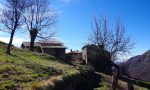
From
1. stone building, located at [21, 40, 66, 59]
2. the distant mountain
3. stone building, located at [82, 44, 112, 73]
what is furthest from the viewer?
the distant mountain

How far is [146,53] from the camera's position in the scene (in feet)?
631

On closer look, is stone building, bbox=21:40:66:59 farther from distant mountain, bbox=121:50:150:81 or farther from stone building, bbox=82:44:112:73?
distant mountain, bbox=121:50:150:81

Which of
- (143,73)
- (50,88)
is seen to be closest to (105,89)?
(50,88)

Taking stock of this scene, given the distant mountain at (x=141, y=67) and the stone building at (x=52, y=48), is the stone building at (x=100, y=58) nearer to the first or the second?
the stone building at (x=52, y=48)

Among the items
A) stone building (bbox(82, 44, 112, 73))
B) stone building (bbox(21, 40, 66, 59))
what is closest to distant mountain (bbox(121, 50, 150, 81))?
stone building (bbox(21, 40, 66, 59))

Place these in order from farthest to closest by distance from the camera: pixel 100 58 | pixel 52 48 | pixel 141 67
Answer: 1. pixel 141 67
2. pixel 52 48
3. pixel 100 58

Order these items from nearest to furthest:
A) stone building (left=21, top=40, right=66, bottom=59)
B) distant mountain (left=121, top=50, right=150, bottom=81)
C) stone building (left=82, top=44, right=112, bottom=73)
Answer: stone building (left=82, top=44, right=112, bottom=73) < stone building (left=21, top=40, right=66, bottom=59) < distant mountain (left=121, top=50, right=150, bottom=81)

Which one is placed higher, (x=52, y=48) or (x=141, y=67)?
(x=52, y=48)

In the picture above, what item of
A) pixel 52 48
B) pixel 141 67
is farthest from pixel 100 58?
pixel 141 67

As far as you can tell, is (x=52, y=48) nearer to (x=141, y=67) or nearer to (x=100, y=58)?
(x=100, y=58)

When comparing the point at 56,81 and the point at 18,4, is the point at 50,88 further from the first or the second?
the point at 18,4

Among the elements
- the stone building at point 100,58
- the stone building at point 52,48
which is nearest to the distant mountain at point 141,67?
the stone building at point 52,48

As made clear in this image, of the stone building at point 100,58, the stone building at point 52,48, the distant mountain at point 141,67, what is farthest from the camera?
the distant mountain at point 141,67

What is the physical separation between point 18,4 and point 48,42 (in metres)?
52.3
